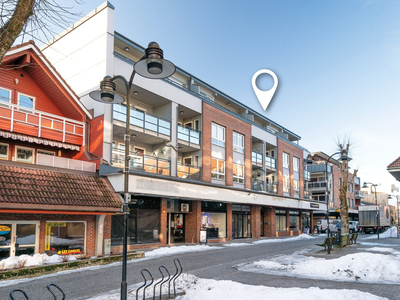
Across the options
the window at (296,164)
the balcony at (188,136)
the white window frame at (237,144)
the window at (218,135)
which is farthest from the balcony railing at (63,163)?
the window at (296,164)

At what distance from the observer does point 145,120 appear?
2186cm

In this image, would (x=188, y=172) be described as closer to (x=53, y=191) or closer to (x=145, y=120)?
(x=145, y=120)

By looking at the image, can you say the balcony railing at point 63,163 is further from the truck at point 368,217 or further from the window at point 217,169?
the truck at point 368,217

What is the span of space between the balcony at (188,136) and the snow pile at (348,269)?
12224 mm

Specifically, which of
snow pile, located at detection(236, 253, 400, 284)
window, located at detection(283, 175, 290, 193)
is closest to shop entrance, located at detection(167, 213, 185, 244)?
snow pile, located at detection(236, 253, 400, 284)

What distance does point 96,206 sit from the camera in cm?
1683

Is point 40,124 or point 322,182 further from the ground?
point 40,124

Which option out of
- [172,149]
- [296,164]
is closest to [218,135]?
[172,149]

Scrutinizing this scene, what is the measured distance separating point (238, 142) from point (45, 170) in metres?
19.0

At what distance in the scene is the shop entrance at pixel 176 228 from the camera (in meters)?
25.1

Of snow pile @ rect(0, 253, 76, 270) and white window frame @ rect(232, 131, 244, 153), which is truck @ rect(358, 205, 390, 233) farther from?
snow pile @ rect(0, 253, 76, 270)

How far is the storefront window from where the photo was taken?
16594 millimetres

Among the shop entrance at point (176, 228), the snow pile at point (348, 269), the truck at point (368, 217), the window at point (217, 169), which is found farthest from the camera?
the truck at point (368, 217)

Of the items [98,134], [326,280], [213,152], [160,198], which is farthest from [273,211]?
[326,280]
